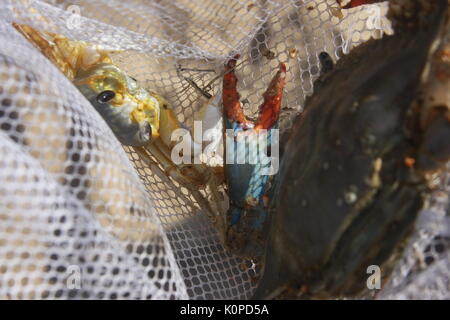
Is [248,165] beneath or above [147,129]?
beneath

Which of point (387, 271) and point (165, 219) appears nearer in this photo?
point (387, 271)

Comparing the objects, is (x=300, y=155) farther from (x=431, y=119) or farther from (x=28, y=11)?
(x=28, y=11)

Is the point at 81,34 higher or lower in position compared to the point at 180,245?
higher

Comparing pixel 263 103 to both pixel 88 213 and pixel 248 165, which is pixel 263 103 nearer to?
pixel 248 165

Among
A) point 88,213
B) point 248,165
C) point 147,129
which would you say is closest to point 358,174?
point 248,165
